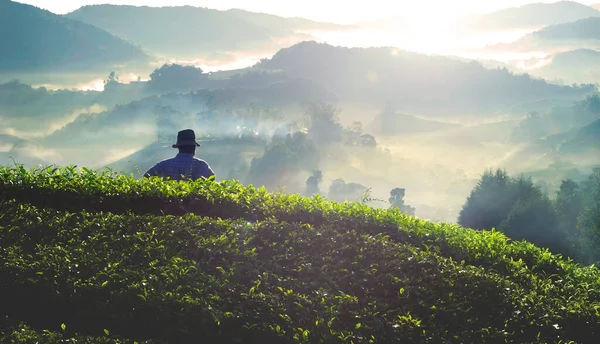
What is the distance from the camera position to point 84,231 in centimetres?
895

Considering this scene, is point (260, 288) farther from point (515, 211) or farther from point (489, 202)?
point (489, 202)

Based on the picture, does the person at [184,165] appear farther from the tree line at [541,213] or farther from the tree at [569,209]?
the tree at [569,209]

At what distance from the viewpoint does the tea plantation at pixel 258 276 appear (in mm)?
7105

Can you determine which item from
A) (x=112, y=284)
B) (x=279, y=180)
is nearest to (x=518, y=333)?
(x=112, y=284)

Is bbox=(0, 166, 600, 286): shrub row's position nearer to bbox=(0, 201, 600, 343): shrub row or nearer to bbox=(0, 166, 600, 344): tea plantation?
bbox=(0, 166, 600, 344): tea plantation


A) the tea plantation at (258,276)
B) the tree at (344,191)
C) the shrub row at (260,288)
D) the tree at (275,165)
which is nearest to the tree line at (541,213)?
the tea plantation at (258,276)

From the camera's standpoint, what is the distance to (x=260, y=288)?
7.58 metres

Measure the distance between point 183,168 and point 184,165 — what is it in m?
0.07

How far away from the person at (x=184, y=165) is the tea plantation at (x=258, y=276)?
174 centimetres

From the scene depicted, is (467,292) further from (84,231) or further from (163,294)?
(84,231)

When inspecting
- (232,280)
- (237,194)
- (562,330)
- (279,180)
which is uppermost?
(237,194)

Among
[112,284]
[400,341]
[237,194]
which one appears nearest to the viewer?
[400,341]

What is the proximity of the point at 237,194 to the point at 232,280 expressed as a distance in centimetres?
307

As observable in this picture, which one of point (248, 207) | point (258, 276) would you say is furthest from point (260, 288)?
point (248, 207)
